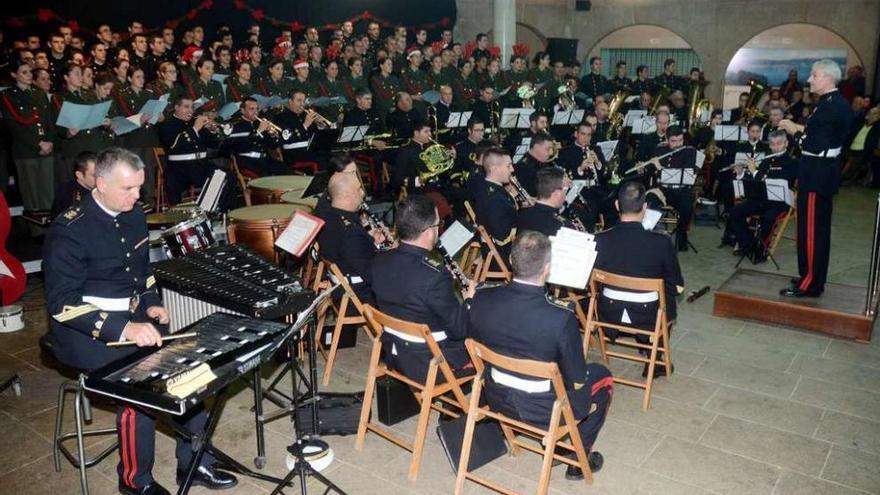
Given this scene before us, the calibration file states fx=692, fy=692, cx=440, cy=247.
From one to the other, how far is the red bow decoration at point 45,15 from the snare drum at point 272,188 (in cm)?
608

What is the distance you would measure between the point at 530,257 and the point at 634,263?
173 cm

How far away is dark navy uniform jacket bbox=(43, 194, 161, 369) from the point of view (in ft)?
10.9

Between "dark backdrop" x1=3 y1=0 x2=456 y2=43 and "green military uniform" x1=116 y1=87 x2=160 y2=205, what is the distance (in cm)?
317

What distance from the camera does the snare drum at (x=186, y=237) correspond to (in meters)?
4.82

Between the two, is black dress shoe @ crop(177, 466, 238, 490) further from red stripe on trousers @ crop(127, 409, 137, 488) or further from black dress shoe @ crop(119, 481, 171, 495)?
red stripe on trousers @ crop(127, 409, 137, 488)

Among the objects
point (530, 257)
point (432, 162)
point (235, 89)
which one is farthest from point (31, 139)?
point (530, 257)

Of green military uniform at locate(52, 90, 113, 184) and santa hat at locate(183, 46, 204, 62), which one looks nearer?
green military uniform at locate(52, 90, 113, 184)

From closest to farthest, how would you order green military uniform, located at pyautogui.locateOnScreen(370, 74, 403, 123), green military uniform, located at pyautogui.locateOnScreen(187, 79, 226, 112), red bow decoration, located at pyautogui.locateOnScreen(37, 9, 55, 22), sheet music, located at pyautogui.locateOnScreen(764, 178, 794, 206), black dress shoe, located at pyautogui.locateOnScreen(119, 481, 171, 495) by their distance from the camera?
black dress shoe, located at pyautogui.locateOnScreen(119, 481, 171, 495)
sheet music, located at pyautogui.locateOnScreen(764, 178, 794, 206)
green military uniform, located at pyautogui.locateOnScreen(187, 79, 226, 112)
red bow decoration, located at pyautogui.locateOnScreen(37, 9, 55, 22)
green military uniform, located at pyautogui.locateOnScreen(370, 74, 403, 123)

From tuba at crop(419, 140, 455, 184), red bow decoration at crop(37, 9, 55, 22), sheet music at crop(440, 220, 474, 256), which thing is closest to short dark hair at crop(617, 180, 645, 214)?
sheet music at crop(440, 220, 474, 256)

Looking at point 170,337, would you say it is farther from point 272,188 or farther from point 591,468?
point 272,188

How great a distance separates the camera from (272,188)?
7430 mm

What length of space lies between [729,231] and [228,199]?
20.9ft

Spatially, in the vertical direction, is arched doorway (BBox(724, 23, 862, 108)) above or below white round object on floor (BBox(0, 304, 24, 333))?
above

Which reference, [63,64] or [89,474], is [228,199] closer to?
[63,64]
